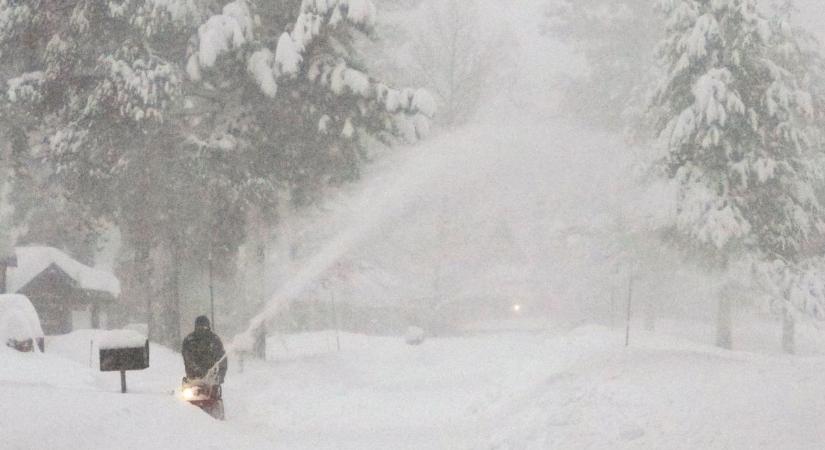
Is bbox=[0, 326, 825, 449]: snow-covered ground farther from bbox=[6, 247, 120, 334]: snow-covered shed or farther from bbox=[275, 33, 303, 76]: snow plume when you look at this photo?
bbox=[6, 247, 120, 334]: snow-covered shed

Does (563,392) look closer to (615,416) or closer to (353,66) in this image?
(615,416)

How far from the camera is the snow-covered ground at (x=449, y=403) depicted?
287 inches

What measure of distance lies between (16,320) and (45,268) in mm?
17844

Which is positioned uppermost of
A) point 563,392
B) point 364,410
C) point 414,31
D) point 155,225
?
point 414,31

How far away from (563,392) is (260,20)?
11637 mm

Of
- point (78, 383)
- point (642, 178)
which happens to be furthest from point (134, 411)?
point (642, 178)

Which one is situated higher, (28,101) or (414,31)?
(414,31)

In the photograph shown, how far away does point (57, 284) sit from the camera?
3366 cm

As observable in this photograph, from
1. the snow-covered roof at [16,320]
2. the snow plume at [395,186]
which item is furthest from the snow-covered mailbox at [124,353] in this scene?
the snow-covered roof at [16,320]

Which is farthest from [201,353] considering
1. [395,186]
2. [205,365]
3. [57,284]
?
[57,284]

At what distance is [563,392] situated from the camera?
36.3 feet

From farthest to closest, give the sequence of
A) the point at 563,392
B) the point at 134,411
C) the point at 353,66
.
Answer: the point at 353,66 → the point at 563,392 → the point at 134,411

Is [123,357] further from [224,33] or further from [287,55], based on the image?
[224,33]

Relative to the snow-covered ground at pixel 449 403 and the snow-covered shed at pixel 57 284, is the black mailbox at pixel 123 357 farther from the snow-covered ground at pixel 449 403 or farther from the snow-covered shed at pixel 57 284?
the snow-covered shed at pixel 57 284
